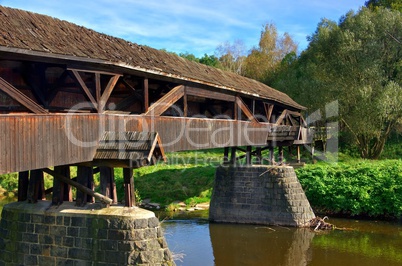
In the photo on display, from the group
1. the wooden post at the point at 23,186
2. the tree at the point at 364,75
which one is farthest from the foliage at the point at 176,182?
the wooden post at the point at 23,186

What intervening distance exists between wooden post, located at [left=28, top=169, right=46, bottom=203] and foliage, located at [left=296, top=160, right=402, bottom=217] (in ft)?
45.9

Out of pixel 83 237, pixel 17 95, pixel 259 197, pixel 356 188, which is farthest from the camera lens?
pixel 356 188

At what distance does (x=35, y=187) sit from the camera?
8.37m

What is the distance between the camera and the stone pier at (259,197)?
55.4 feet

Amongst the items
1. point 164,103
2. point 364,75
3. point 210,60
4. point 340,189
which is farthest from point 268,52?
point 164,103

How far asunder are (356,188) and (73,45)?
15.1 metres

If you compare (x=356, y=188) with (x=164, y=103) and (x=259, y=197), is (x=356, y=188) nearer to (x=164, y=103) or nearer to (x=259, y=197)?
(x=259, y=197)

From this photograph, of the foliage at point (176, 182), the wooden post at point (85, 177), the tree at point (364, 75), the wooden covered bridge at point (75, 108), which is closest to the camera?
the wooden covered bridge at point (75, 108)

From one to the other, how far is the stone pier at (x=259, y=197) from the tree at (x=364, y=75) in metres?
11.9

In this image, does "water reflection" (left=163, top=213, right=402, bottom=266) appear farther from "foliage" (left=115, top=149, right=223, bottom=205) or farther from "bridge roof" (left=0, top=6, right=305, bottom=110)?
"bridge roof" (left=0, top=6, right=305, bottom=110)

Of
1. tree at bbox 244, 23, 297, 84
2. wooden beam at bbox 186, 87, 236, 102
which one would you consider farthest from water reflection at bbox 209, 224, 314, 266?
tree at bbox 244, 23, 297, 84

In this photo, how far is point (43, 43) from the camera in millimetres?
6805

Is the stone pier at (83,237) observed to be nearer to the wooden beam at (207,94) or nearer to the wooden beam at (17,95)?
the wooden beam at (17,95)

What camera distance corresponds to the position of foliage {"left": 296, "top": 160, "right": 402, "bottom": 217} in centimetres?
1842
